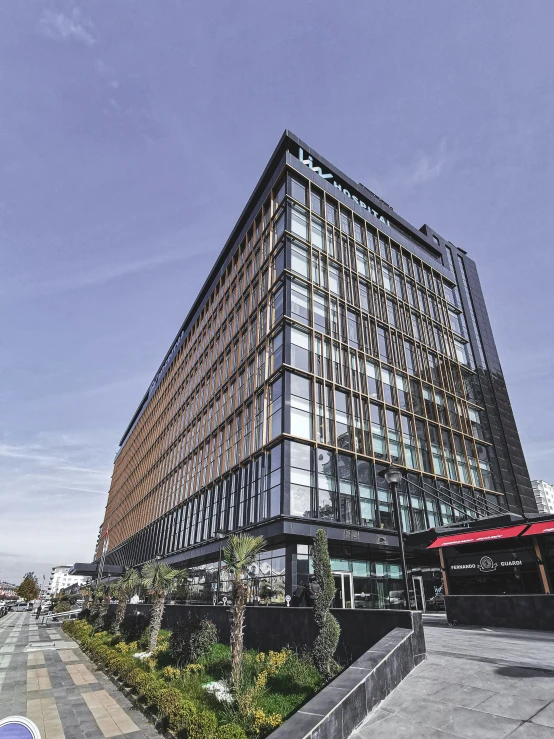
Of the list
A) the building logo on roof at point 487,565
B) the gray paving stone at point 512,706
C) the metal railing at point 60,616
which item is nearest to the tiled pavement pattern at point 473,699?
the gray paving stone at point 512,706

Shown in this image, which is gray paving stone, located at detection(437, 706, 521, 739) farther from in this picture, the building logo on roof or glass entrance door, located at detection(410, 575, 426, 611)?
glass entrance door, located at detection(410, 575, 426, 611)

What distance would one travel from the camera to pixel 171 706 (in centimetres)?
1089

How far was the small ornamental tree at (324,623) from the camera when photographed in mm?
12029

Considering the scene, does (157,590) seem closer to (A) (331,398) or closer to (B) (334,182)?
(A) (331,398)

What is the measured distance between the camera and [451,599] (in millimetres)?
18688

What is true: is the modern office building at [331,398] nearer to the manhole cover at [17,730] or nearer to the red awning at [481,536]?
the red awning at [481,536]

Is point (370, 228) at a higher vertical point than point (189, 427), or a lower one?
higher

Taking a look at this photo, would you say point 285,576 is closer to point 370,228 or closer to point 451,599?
point 451,599

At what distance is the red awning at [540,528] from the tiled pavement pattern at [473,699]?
1043 cm

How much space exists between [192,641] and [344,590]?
44.2 feet

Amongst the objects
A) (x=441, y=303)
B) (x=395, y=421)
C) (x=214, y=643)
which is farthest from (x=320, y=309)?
(x=214, y=643)

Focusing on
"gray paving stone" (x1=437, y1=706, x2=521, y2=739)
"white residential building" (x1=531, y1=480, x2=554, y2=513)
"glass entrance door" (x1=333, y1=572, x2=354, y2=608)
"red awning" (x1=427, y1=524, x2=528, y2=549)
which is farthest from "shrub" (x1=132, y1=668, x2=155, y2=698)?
"white residential building" (x1=531, y1=480, x2=554, y2=513)

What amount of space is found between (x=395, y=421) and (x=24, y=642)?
3371 centimetres

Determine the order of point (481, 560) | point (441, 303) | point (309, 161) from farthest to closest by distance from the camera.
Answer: point (441, 303) → point (309, 161) → point (481, 560)
